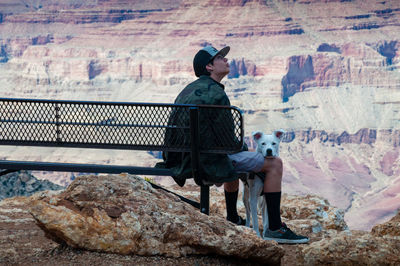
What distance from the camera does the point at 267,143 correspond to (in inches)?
223

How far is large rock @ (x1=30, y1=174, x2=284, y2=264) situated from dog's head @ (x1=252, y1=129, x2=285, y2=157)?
1032mm

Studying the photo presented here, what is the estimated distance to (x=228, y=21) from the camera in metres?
160

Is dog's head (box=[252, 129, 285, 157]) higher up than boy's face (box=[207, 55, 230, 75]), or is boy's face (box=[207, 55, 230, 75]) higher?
boy's face (box=[207, 55, 230, 75])

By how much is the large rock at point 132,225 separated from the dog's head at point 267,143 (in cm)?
103

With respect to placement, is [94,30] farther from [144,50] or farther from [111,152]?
[111,152]

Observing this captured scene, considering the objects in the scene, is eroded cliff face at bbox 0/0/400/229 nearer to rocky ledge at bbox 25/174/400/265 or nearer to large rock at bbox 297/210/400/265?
rocky ledge at bbox 25/174/400/265

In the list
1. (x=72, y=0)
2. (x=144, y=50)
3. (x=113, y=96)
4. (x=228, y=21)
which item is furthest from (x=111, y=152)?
(x=72, y=0)

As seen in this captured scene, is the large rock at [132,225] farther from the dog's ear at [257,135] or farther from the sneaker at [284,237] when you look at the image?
the dog's ear at [257,135]

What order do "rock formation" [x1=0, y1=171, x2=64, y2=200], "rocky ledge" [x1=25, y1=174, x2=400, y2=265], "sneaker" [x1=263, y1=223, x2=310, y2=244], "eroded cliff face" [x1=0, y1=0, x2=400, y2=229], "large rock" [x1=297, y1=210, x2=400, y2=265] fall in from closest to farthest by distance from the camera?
"large rock" [x1=297, y1=210, x2=400, y2=265] → "rocky ledge" [x1=25, y1=174, x2=400, y2=265] → "sneaker" [x1=263, y1=223, x2=310, y2=244] → "rock formation" [x1=0, y1=171, x2=64, y2=200] → "eroded cliff face" [x1=0, y1=0, x2=400, y2=229]

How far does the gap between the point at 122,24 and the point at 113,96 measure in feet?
76.9

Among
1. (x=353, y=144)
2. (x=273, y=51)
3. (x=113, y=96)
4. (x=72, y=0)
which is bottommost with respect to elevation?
(x=353, y=144)

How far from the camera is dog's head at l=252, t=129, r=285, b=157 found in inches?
221

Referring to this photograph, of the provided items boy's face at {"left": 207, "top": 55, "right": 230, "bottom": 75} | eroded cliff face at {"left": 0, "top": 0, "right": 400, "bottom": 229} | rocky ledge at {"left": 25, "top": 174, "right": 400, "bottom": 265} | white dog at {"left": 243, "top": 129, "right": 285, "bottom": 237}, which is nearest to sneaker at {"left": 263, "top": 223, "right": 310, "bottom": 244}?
white dog at {"left": 243, "top": 129, "right": 285, "bottom": 237}

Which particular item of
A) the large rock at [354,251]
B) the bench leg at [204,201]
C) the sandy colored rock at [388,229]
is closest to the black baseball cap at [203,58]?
the bench leg at [204,201]
